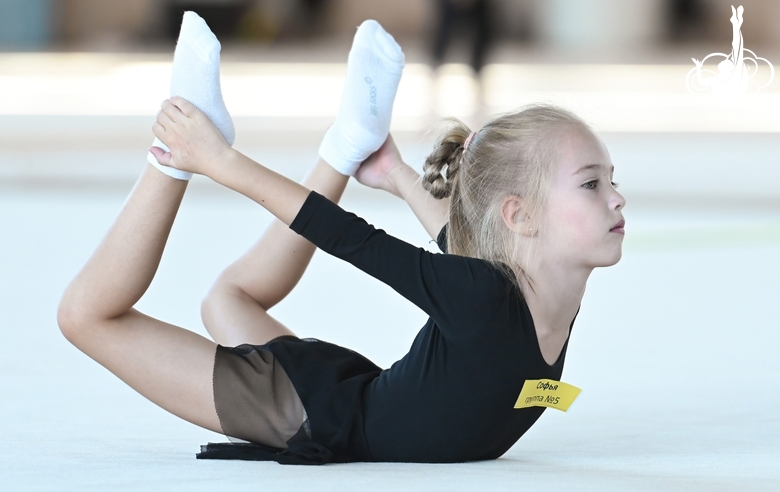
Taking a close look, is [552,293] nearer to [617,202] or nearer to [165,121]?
[617,202]

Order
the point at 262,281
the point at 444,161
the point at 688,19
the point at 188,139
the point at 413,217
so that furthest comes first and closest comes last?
the point at 688,19 → the point at 413,217 → the point at 262,281 → the point at 444,161 → the point at 188,139

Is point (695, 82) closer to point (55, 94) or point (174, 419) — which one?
point (55, 94)

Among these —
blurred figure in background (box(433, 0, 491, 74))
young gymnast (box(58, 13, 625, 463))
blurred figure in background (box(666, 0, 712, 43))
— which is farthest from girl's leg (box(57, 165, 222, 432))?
blurred figure in background (box(666, 0, 712, 43))

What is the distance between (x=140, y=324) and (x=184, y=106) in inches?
10.7

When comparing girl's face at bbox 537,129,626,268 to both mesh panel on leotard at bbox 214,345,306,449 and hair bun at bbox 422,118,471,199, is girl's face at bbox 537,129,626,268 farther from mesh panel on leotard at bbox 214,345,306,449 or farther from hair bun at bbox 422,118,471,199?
mesh panel on leotard at bbox 214,345,306,449

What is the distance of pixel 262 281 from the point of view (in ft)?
4.98

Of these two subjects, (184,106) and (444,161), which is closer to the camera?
(184,106)

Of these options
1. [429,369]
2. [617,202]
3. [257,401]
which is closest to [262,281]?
[257,401]

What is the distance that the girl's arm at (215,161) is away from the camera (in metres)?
1.08

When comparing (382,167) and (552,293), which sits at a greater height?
(382,167)

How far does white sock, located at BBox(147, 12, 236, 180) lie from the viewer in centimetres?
124

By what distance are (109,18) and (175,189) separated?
7.83m

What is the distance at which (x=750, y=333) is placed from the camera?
2045 millimetres

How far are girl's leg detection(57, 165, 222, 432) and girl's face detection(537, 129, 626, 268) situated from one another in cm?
43
